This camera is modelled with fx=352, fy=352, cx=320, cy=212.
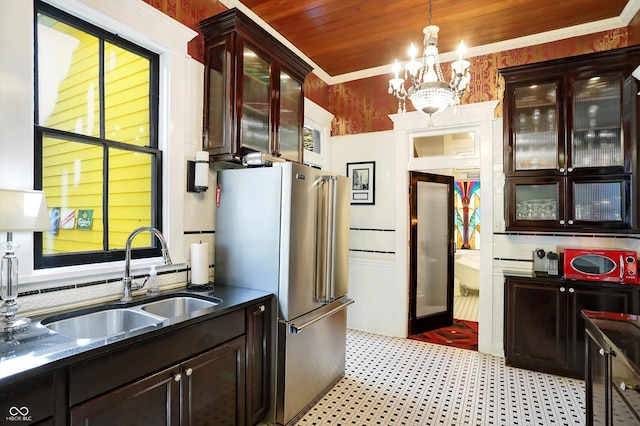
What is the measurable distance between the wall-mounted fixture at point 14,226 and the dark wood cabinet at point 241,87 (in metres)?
1.23

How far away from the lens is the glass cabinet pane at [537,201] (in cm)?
324

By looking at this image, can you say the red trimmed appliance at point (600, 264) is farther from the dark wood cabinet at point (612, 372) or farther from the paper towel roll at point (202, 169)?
the paper towel roll at point (202, 169)

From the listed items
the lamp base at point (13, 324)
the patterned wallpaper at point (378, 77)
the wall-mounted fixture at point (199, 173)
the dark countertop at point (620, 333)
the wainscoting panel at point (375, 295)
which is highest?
the patterned wallpaper at point (378, 77)

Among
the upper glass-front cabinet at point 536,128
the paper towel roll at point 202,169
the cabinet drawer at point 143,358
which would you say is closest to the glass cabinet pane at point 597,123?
the upper glass-front cabinet at point 536,128

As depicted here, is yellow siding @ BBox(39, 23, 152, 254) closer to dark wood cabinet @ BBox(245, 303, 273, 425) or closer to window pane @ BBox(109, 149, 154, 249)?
window pane @ BBox(109, 149, 154, 249)

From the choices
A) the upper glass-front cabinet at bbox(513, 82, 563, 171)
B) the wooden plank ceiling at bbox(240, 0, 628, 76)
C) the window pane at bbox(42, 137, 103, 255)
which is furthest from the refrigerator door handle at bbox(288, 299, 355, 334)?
the wooden plank ceiling at bbox(240, 0, 628, 76)

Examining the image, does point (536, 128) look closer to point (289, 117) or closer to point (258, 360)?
point (289, 117)

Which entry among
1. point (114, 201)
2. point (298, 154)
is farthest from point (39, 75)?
point (298, 154)

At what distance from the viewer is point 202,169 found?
2.53 m

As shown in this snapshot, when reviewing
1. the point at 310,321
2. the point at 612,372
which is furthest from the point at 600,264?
the point at 310,321

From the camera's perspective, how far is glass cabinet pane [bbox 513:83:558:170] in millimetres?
3238

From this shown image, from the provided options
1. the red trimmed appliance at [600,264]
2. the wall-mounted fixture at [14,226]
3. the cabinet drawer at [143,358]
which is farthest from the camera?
the red trimmed appliance at [600,264]

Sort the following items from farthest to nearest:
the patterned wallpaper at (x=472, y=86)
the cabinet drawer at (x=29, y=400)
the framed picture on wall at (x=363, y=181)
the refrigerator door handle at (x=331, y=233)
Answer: the framed picture on wall at (x=363, y=181) < the patterned wallpaper at (x=472, y=86) < the refrigerator door handle at (x=331, y=233) < the cabinet drawer at (x=29, y=400)

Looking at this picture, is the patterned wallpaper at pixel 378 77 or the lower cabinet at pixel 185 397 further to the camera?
the patterned wallpaper at pixel 378 77
